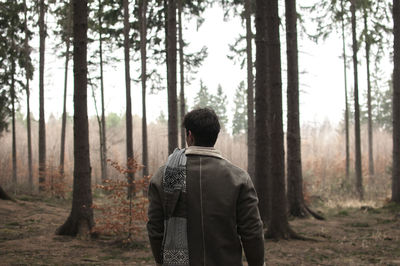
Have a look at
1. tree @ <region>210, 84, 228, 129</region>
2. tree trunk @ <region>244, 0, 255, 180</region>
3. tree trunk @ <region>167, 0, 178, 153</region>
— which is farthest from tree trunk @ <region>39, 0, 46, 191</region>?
tree @ <region>210, 84, 228, 129</region>

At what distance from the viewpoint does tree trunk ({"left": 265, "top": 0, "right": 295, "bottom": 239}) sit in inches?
341

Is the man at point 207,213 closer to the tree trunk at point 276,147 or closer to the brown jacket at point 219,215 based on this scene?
the brown jacket at point 219,215

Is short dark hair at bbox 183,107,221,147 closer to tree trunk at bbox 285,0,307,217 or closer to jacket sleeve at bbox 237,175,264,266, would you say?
jacket sleeve at bbox 237,175,264,266

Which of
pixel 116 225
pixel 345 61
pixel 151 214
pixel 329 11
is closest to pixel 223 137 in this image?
pixel 345 61

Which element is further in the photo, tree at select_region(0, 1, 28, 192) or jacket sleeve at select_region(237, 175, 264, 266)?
tree at select_region(0, 1, 28, 192)

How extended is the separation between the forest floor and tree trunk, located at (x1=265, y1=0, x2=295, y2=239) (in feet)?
1.14

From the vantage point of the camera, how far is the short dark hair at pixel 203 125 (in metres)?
2.64

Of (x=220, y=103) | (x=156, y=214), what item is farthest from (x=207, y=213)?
(x=220, y=103)

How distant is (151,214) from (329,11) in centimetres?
1809

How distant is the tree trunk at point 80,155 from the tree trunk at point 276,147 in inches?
152

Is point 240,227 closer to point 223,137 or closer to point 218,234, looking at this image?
point 218,234

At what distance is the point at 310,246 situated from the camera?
8.21 meters

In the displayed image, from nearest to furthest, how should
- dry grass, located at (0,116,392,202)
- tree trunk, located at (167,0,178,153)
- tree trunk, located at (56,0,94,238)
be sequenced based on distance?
tree trunk, located at (56,0,94,238) → tree trunk, located at (167,0,178,153) → dry grass, located at (0,116,392,202)

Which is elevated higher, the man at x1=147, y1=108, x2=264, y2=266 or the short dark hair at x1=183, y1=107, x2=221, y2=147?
the short dark hair at x1=183, y1=107, x2=221, y2=147
